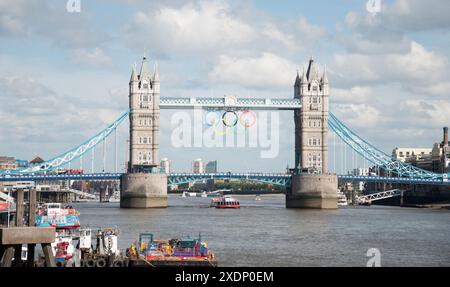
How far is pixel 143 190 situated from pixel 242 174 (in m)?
16.4

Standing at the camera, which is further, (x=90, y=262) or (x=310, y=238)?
(x=310, y=238)

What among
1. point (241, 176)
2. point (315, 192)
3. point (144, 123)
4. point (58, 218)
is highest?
point (144, 123)

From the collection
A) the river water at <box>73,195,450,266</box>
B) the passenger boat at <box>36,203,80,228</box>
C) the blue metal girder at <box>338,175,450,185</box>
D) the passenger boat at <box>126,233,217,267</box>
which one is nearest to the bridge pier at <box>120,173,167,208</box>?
the blue metal girder at <box>338,175,450,185</box>

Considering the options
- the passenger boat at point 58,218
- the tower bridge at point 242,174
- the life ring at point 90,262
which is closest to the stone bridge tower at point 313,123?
the tower bridge at point 242,174

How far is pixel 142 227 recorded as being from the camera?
2911 inches

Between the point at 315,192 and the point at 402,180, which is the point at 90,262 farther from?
the point at 402,180

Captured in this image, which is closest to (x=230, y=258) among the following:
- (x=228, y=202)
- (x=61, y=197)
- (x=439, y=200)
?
(x=228, y=202)

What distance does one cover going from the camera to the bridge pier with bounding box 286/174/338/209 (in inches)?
4788

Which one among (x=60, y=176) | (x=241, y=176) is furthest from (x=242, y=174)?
(x=60, y=176)

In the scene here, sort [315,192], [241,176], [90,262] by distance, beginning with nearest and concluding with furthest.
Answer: [90,262] < [315,192] < [241,176]

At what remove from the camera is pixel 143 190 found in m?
121

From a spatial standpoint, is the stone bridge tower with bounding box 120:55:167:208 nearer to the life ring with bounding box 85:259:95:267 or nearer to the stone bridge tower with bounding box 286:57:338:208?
the stone bridge tower with bounding box 286:57:338:208
